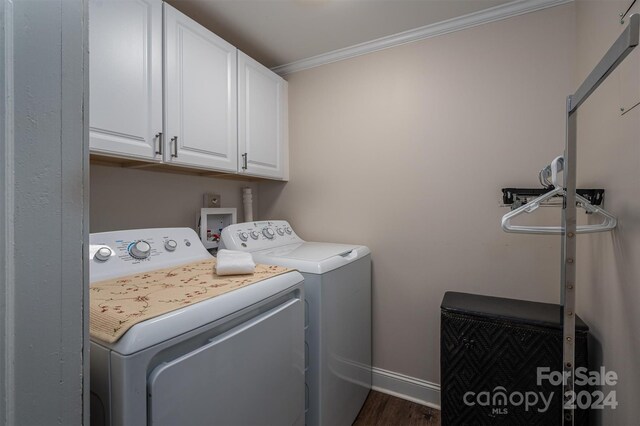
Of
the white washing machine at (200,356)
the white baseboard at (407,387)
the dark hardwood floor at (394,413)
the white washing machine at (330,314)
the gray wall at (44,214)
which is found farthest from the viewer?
the white baseboard at (407,387)

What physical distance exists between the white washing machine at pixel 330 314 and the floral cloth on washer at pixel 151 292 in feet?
0.86

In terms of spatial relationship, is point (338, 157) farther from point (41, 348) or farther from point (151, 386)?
point (41, 348)

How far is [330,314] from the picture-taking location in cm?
141

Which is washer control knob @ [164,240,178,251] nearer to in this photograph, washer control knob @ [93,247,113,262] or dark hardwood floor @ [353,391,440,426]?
washer control knob @ [93,247,113,262]

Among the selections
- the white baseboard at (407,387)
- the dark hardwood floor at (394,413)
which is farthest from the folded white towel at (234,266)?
the white baseboard at (407,387)

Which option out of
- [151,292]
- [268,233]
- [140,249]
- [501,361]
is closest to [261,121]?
[268,233]

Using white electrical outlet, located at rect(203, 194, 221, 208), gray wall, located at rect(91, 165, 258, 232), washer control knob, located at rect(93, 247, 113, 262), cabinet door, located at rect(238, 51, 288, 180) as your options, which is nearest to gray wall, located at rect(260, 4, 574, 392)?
cabinet door, located at rect(238, 51, 288, 180)

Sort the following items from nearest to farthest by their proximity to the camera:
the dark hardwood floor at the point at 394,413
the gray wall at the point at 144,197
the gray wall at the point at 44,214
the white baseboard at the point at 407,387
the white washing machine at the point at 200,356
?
the gray wall at the point at 44,214
the white washing machine at the point at 200,356
the gray wall at the point at 144,197
the dark hardwood floor at the point at 394,413
the white baseboard at the point at 407,387

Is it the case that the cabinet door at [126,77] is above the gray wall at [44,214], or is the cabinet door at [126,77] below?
above

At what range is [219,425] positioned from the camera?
2.73 ft

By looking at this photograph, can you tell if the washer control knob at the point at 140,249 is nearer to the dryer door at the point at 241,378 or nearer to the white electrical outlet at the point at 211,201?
the dryer door at the point at 241,378

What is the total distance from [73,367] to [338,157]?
1850 millimetres

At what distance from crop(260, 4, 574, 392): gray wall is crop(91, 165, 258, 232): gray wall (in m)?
0.78

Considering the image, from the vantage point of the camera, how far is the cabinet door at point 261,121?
183 cm
